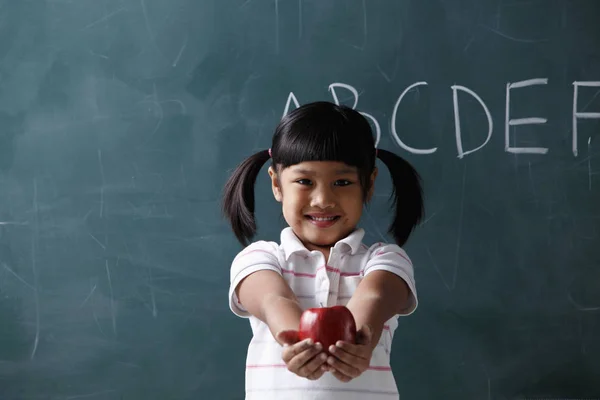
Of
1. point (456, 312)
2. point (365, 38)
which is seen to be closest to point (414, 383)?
point (456, 312)

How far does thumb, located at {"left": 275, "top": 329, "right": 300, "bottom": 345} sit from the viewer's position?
3.25 ft

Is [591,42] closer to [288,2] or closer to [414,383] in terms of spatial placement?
[288,2]

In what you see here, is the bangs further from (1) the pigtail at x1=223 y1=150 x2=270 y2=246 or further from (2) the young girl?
(1) the pigtail at x1=223 y1=150 x2=270 y2=246

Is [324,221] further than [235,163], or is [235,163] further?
[235,163]

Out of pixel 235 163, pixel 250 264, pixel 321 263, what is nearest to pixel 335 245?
pixel 321 263

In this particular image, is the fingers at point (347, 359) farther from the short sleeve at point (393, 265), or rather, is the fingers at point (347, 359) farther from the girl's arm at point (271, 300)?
the short sleeve at point (393, 265)

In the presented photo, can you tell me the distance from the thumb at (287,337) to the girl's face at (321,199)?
25 centimetres

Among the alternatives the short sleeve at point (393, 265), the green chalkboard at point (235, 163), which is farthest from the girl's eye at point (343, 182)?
the green chalkboard at point (235, 163)

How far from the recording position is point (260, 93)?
190 centimetres

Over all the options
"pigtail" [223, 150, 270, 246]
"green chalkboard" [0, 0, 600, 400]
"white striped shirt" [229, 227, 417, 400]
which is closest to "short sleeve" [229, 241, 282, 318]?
"white striped shirt" [229, 227, 417, 400]

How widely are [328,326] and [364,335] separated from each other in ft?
0.22

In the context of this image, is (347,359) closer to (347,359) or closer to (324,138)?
(347,359)

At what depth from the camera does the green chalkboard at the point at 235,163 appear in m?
1.90

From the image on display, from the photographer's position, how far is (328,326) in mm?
980
